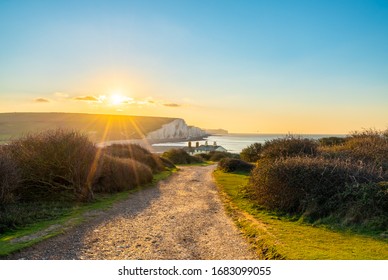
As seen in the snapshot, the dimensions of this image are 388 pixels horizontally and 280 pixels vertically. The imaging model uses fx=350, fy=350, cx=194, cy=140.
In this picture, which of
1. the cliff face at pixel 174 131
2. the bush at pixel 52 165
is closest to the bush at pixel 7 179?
the bush at pixel 52 165

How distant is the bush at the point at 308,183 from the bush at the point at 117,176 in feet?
32.1

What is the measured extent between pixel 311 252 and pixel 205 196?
11.7 meters

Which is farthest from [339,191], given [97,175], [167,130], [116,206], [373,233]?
[167,130]

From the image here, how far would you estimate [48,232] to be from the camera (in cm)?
1124

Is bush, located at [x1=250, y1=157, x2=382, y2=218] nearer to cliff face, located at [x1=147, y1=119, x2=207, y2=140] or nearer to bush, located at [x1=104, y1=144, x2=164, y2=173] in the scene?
bush, located at [x1=104, y1=144, x2=164, y2=173]

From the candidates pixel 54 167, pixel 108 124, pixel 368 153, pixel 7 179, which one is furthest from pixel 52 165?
pixel 108 124

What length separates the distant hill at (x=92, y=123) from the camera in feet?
329

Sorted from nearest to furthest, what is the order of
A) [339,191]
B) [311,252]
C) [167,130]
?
[311,252] < [339,191] < [167,130]

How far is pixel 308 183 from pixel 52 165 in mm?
13044

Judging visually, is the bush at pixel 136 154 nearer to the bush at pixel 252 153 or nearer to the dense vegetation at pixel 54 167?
the dense vegetation at pixel 54 167

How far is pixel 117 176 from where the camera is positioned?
22859 millimetres

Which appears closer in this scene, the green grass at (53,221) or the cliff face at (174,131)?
the green grass at (53,221)

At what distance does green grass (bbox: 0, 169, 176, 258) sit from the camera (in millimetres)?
9992
